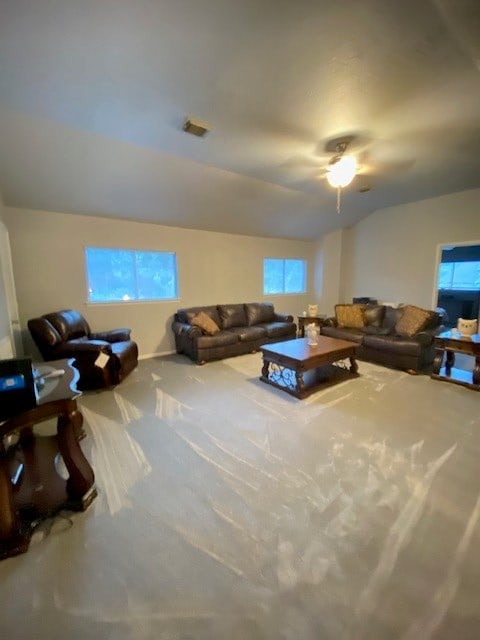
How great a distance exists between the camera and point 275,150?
3.11 meters

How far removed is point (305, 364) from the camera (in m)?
3.05

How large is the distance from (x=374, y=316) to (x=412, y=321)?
28.8 inches

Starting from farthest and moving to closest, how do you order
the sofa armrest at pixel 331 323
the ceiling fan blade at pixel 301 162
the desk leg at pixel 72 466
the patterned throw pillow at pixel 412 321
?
the sofa armrest at pixel 331 323 < the patterned throw pillow at pixel 412 321 < the ceiling fan blade at pixel 301 162 < the desk leg at pixel 72 466

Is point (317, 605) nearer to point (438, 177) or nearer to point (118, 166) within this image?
point (118, 166)

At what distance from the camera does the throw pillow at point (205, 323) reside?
449 cm

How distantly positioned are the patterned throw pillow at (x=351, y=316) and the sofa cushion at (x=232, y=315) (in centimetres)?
175

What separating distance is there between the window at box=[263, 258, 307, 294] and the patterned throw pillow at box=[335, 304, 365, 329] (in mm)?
2018

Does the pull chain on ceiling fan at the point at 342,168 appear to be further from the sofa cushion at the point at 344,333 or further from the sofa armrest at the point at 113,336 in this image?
the sofa armrest at the point at 113,336

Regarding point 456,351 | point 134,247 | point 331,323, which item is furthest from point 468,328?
point 134,247

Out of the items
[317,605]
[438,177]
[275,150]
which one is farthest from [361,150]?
[317,605]

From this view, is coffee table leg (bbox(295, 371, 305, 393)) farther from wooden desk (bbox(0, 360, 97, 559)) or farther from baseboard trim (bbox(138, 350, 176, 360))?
baseboard trim (bbox(138, 350, 176, 360))

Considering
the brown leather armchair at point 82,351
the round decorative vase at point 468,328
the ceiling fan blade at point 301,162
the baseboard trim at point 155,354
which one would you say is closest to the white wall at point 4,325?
the brown leather armchair at point 82,351

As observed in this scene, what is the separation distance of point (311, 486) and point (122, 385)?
2600 mm

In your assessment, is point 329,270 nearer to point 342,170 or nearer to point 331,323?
point 331,323
